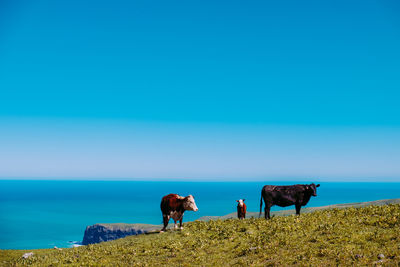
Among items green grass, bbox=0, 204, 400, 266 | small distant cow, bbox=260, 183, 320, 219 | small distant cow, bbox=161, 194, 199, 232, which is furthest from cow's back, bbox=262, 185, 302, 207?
small distant cow, bbox=161, 194, 199, 232

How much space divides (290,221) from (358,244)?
20.0 ft

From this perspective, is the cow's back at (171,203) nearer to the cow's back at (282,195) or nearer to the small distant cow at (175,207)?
the small distant cow at (175,207)

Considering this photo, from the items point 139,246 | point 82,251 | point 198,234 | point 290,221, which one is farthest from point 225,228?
point 82,251

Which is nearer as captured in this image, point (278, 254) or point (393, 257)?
point (393, 257)

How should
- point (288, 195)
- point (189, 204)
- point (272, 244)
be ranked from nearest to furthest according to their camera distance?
1. point (272, 244)
2. point (288, 195)
3. point (189, 204)

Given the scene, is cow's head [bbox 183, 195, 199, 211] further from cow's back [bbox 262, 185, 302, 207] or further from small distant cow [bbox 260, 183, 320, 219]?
cow's back [bbox 262, 185, 302, 207]

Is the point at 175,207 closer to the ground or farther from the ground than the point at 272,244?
farther from the ground

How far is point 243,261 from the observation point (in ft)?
49.9

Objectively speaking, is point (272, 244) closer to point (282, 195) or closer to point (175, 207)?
point (282, 195)

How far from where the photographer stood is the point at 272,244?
16.6 m

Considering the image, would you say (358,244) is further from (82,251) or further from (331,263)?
(82,251)

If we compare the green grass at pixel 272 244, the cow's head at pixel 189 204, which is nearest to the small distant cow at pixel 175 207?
the cow's head at pixel 189 204

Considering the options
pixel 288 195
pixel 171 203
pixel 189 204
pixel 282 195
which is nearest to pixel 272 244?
pixel 282 195

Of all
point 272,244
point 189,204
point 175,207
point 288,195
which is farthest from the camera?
point 175,207
